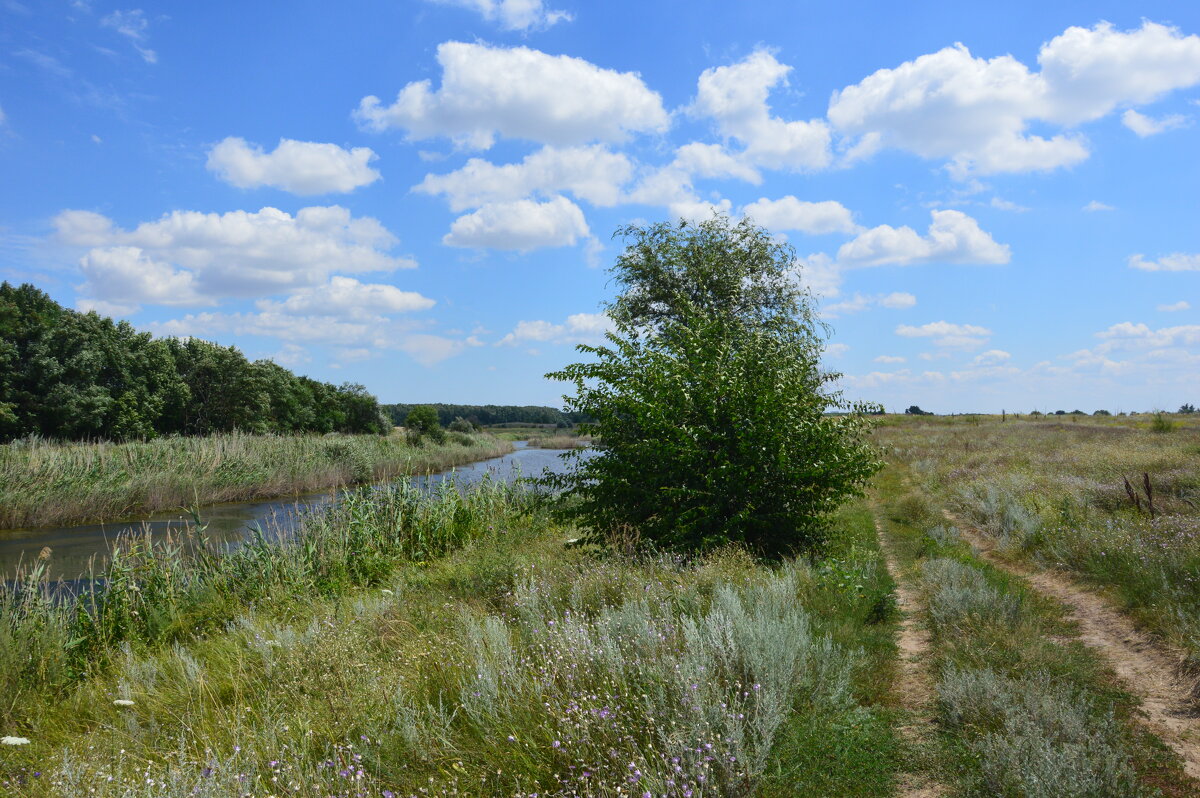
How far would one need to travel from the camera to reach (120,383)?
46.6m

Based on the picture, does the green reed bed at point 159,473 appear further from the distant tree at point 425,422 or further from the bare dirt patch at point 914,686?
the distant tree at point 425,422

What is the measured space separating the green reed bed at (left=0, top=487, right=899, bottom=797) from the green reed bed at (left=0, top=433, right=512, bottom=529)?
11361 mm

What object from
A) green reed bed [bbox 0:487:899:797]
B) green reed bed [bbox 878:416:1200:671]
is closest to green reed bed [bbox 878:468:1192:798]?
green reed bed [bbox 0:487:899:797]

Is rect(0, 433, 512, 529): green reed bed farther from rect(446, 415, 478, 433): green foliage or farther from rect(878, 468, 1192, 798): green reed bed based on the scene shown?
rect(446, 415, 478, 433): green foliage

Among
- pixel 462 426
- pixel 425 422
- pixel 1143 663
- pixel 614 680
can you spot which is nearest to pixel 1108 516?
pixel 1143 663

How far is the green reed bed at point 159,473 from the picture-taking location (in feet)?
76.1

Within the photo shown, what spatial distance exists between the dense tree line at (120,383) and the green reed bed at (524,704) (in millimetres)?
42201

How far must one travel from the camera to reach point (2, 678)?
7117 millimetres

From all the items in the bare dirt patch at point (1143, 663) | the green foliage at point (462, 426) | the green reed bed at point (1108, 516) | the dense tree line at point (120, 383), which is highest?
the dense tree line at point (120, 383)

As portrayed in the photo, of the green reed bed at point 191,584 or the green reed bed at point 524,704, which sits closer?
the green reed bed at point 524,704

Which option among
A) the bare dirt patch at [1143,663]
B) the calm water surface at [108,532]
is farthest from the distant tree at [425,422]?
the bare dirt patch at [1143,663]

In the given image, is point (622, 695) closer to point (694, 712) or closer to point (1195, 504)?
point (694, 712)

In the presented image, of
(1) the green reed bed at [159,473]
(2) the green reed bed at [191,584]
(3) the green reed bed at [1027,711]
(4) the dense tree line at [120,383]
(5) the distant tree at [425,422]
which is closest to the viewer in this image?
(3) the green reed bed at [1027,711]

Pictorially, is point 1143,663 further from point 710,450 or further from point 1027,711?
point 710,450
